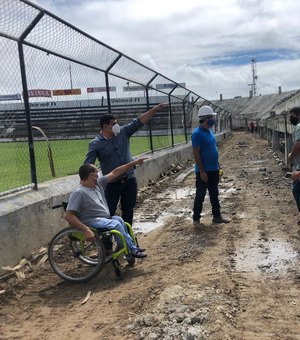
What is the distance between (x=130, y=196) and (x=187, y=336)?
118 inches

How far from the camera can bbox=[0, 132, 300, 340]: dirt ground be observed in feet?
12.0

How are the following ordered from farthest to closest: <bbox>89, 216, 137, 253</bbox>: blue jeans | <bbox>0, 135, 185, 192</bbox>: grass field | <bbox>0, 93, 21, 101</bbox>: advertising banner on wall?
<bbox>0, 135, 185, 192</bbox>: grass field
<bbox>0, 93, 21, 101</bbox>: advertising banner on wall
<bbox>89, 216, 137, 253</bbox>: blue jeans

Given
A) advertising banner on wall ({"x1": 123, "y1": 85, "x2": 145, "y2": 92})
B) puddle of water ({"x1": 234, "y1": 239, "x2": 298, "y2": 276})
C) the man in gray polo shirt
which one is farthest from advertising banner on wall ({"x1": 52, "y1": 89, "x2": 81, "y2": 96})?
puddle of water ({"x1": 234, "y1": 239, "x2": 298, "y2": 276})

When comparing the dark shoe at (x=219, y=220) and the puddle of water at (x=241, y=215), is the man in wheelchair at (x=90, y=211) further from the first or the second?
the puddle of water at (x=241, y=215)

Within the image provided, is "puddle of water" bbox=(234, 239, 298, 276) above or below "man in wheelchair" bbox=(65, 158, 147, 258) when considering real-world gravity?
below

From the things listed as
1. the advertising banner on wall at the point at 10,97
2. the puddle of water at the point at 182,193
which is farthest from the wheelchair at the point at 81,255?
the puddle of water at the point at 182,193

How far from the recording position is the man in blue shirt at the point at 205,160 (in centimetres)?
716

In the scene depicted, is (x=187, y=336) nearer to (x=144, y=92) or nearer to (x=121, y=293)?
(x=121, y=293)

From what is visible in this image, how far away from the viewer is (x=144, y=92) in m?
12.9

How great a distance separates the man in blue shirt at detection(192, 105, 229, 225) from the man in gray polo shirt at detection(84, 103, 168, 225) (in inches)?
49.7

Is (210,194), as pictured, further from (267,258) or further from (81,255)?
(81,255)

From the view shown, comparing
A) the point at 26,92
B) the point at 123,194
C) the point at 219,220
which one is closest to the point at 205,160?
the point at 219,220

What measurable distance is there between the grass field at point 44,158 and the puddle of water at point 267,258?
3.16 m

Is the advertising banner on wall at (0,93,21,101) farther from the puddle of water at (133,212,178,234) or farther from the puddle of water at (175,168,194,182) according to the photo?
the puddle of water at (175,168,194,182)
